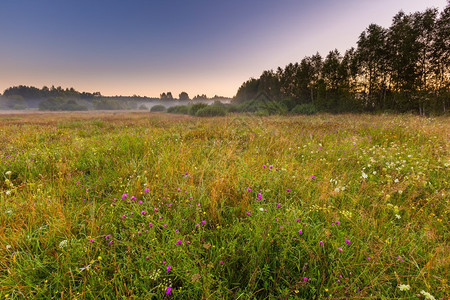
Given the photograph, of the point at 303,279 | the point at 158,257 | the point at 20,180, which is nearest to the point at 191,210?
the point at 158,257

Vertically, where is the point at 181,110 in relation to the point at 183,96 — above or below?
below

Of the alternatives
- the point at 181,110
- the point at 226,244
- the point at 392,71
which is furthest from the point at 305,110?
the point at 226,244

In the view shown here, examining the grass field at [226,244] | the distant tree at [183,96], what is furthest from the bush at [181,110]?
the distant tree at [183,96]

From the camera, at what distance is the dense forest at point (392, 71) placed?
20.3 meters

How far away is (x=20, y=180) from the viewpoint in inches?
148

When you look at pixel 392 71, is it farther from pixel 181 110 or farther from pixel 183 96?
pixel 183 96

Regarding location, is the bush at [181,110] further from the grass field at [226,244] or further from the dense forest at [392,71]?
the grass field at [226,244]

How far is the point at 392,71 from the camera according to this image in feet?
80.5

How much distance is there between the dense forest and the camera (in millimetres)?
20297

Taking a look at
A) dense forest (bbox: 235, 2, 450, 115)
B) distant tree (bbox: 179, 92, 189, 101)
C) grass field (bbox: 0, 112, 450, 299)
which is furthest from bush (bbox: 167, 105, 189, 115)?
distant tree (bbox: 179, 92, 189, 101)

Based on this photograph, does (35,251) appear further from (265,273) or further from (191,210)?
(265,273)

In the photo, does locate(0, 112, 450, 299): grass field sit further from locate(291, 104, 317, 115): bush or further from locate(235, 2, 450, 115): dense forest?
locate(291, 104, 317, 115): bush

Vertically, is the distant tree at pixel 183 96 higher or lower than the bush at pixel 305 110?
higher

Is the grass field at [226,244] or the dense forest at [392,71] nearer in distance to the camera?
the grass field at [226,244]
